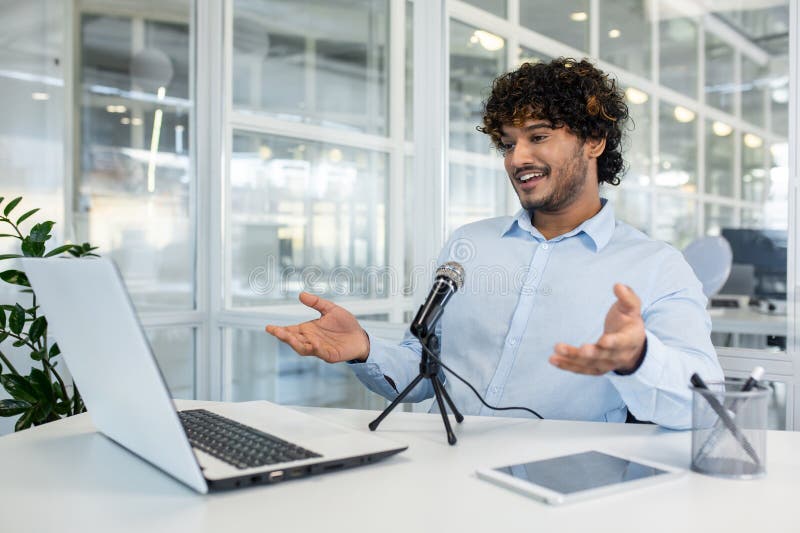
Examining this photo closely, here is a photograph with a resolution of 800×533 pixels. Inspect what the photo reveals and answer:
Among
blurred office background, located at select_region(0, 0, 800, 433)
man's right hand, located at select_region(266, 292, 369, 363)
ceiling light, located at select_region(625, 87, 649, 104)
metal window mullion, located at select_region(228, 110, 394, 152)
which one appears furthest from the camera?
ceiling light, located at select_region(625, 87, 649, 104)

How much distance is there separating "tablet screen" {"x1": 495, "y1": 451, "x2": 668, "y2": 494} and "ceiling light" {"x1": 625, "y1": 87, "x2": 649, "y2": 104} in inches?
248

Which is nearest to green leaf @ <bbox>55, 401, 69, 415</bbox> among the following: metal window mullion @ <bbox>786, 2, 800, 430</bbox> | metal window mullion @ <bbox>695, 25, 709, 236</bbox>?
metal window mullion @ <bbox>786, 2, 800, 430</bbox>

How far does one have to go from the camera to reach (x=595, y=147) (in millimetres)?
1860

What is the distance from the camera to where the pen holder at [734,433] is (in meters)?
0.99

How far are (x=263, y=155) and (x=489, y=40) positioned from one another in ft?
3.63

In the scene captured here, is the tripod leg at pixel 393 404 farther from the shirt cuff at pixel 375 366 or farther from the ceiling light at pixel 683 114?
the ceiling light at pixel 683 114

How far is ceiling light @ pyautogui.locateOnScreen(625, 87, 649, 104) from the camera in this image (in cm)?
688

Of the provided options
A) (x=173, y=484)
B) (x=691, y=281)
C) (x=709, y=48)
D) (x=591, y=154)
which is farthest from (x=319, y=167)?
(x=709, y=48)

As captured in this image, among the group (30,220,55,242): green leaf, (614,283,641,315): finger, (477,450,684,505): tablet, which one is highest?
(30,220,55,242): green leaf

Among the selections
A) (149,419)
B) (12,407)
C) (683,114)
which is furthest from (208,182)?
(683,114)

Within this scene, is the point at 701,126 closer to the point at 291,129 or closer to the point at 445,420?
the point at 291,129

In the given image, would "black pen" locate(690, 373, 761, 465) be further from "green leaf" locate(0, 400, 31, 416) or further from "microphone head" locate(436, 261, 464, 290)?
"green leaf" locate(0, 400, 31, 416)

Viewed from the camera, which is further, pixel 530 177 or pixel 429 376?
pixel 530 177

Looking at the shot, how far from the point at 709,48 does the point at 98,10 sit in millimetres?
6479
